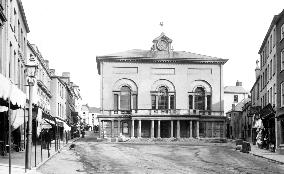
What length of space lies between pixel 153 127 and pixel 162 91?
713 centimetres

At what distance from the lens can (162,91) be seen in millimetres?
74875

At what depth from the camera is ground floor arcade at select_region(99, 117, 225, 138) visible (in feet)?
230

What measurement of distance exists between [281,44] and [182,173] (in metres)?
21.6

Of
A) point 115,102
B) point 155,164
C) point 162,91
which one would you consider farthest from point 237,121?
point 155,164

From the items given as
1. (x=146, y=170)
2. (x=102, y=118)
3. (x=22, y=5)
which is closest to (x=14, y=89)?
(x=146, y=170)

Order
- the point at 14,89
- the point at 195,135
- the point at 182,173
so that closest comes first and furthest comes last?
A: the point at 14,89 → the point at 182,173 → the point at 195,135

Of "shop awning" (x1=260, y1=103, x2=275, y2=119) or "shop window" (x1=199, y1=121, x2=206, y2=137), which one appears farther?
"shop window" (x1=199, y1=121, x2=206, y2=137)

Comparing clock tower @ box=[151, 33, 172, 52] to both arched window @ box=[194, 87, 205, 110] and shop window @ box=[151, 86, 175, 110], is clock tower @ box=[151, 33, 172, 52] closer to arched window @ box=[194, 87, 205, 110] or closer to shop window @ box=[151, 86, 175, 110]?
shop window @ box=[151, 86, 175, 110]

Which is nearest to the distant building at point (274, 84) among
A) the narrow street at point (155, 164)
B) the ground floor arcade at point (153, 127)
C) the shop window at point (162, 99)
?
the narrow street at point (155, 164)

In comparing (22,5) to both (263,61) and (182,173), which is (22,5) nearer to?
(182,173)

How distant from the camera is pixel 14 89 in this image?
51.1 ft

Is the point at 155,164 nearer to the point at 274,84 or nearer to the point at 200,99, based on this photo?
the point at 274,84

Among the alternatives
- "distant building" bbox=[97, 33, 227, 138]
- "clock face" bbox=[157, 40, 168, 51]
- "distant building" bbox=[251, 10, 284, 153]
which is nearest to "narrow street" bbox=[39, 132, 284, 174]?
"distant building" bbox=[251, 10, 284, 153]

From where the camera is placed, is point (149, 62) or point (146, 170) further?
point (149, 62)
